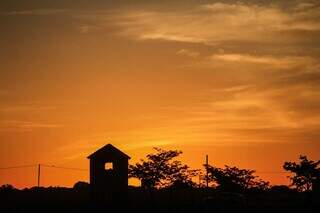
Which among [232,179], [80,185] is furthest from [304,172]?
[80,185]

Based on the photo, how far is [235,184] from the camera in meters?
83.6

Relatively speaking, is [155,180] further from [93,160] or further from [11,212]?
[11,212]

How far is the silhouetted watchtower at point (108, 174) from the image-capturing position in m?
62.8

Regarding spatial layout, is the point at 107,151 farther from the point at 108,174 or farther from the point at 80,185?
the point at 80,185

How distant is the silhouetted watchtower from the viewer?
62.8 meters

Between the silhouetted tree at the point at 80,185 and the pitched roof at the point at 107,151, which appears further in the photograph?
the silhouetted tree at the point at 80,185

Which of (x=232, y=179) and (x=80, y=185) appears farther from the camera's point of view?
(x=80, y=185)

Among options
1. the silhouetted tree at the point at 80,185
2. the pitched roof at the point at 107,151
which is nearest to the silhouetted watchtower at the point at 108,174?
the pitched roof at the point at 107,151

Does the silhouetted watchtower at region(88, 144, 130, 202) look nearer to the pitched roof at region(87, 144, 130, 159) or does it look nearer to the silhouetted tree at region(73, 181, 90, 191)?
the pitched roof at region(87, 144, 130, 159)

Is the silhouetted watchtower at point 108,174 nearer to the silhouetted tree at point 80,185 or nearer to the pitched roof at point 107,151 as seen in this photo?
the pitched roof at point 107,151

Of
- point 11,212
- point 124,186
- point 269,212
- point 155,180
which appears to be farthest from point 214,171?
point 11,212

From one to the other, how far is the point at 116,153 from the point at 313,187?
29.2 metres

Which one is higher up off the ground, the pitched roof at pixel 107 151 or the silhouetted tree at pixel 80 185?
the silhouetted tree at pixel 80 185

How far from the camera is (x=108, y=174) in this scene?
63344 millimetres
